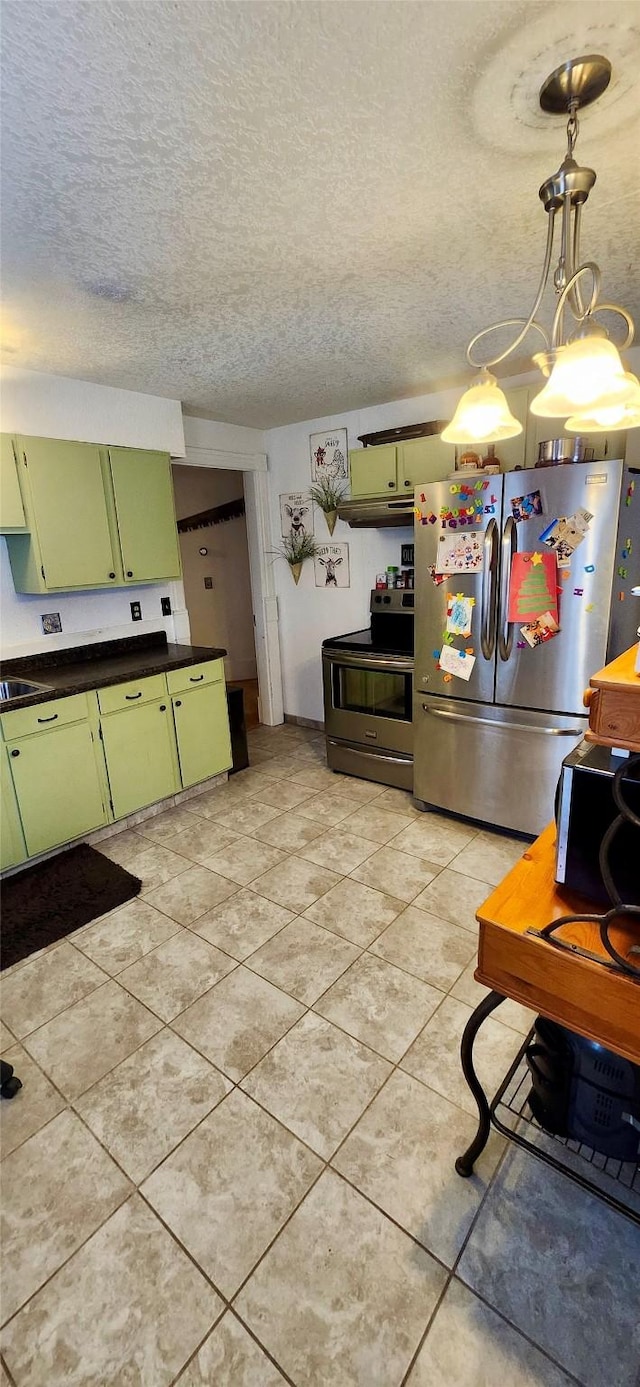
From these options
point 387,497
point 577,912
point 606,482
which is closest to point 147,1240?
point 577,912

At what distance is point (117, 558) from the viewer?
3193mm

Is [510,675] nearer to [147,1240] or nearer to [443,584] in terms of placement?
[443,584]

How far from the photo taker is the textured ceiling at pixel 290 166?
105 centimetres

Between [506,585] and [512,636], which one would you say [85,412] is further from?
[512,636]

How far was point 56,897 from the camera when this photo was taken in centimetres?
256

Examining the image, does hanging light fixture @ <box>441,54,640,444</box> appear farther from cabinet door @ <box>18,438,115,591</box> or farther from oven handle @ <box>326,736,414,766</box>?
cabinet door @ <box>18,438,115,591</box>

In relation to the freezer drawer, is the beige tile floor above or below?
below

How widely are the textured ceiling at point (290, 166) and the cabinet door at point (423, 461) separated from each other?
66 cm

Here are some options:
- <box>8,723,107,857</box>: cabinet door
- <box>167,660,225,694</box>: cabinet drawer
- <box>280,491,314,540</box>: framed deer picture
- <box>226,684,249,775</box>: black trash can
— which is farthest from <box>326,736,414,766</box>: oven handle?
<box>280,491,314,540</box>: framed deer picture

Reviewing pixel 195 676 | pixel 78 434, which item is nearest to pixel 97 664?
pixel 195 676

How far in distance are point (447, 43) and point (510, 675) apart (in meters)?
2.09

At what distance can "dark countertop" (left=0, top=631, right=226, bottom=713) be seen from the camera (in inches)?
109

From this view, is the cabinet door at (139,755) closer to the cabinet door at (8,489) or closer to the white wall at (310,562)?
the cabinet door at (8,489)

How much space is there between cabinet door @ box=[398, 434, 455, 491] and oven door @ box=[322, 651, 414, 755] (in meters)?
1.06
